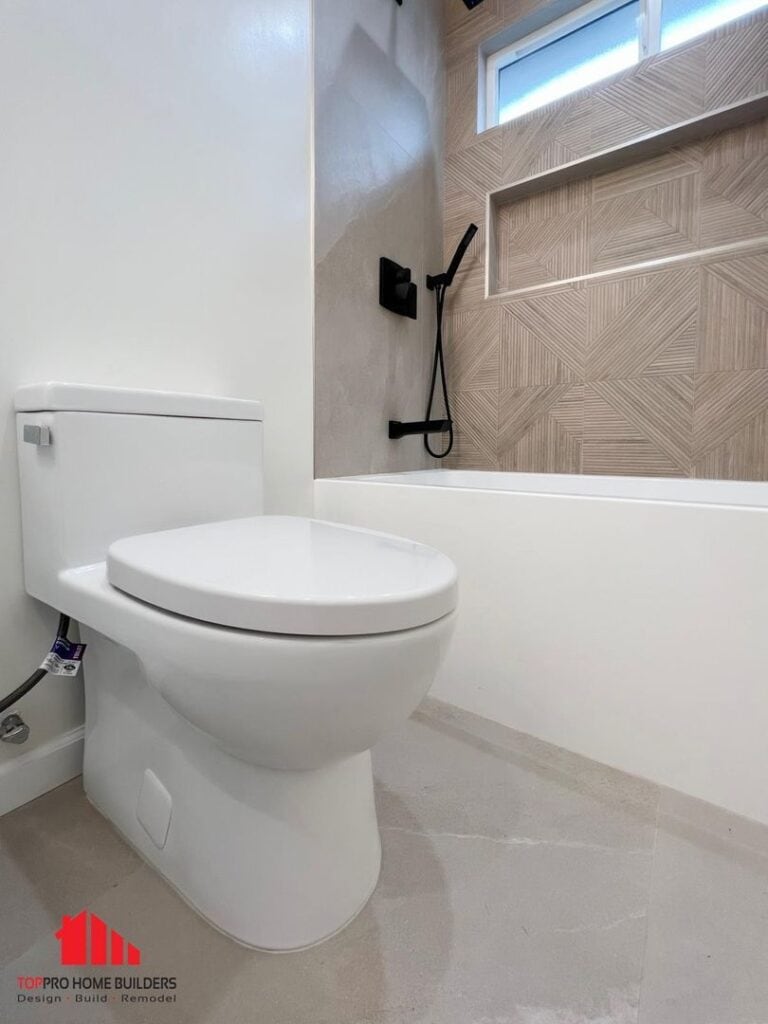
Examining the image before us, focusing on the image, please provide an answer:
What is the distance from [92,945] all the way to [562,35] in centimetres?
255

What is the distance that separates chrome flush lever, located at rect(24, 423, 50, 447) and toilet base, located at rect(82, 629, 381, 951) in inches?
13.8

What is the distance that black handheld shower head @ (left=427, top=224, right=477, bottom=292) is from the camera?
1765mm

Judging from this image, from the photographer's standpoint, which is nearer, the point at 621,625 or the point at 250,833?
the point at 250,833

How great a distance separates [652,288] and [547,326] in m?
0.32

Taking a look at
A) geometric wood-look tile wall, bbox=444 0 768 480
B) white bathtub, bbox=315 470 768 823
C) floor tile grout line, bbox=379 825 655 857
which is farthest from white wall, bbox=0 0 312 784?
geometric wood-look tile wall, bbox=444 0 768 480

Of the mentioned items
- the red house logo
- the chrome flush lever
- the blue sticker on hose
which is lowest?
the red house logo

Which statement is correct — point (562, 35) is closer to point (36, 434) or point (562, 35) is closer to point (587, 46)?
point (587, 46)

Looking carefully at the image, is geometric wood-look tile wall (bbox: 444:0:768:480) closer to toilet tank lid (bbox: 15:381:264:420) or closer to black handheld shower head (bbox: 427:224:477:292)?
black handheld shower head (bbox: 427:224:477:292)

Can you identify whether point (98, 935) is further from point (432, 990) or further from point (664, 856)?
point (664, 856)

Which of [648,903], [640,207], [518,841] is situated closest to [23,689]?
[518,841]

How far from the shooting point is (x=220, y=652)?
1.72ft

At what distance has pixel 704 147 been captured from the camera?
1.49 meters

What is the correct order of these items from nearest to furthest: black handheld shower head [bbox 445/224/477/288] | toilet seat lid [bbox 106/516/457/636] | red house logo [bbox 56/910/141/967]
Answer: toilet seat lid [bbox 106/516/457/636] → red house logo [bbox 56/910/141/967] → black handheld shower head [bbox 445/224/477/288]

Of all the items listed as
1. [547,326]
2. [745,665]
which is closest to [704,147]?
[547,326]
